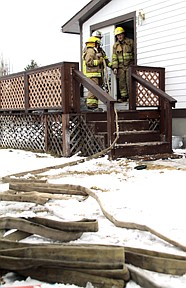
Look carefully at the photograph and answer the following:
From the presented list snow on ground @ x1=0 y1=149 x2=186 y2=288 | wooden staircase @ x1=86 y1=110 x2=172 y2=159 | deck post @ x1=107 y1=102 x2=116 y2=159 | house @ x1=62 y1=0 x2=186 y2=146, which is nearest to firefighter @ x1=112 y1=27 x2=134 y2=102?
house @ x1=62 y1=0 x2=186 y2=146

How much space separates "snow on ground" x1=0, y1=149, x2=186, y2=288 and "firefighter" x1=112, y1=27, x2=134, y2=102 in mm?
3943

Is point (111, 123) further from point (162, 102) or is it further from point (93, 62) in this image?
point (93, 62)

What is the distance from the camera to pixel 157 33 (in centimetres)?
967

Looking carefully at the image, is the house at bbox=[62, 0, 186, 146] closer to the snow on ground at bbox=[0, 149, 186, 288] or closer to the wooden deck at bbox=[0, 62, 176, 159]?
the wooden deck at bbox=[0, 62, 176, 159]

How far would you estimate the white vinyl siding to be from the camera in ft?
29.7

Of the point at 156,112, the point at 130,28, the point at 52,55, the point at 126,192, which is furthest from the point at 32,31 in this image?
the point at 126,192

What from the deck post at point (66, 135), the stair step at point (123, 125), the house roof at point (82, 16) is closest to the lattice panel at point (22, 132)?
the deck post at point (66, 135)

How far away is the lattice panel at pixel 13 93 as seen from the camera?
391 inches

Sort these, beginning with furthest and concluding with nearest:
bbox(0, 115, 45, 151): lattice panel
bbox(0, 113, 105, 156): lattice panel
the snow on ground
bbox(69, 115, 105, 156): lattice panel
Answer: bbox(0, 115, 45, 151): lattice panel
bbox(0, 113, 105, 156): lattice panel
bbox(69, 115, 105, 156): lattice panel
the snow on ground

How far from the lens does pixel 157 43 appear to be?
969 cm

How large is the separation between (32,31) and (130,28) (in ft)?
173

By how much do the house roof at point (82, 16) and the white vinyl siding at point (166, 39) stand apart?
82cm

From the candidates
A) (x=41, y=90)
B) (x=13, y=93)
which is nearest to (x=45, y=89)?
(x=41, y=90)

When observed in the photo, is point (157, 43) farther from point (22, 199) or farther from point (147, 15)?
point (22, 199)
